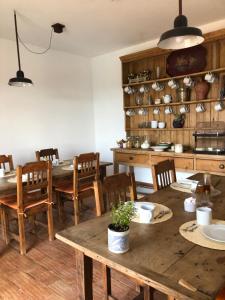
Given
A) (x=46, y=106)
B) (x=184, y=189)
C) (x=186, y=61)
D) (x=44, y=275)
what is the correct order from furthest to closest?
1. (x=46, y=106)
2. (x=186, y=61)
3. (x=44, y=275)
4. (x=184, y=189)

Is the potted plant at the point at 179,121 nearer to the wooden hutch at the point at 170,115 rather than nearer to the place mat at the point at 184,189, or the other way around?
the wooden hutch at the point at 170,115

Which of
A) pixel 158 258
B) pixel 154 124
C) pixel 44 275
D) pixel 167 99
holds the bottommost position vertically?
pixel 44 275

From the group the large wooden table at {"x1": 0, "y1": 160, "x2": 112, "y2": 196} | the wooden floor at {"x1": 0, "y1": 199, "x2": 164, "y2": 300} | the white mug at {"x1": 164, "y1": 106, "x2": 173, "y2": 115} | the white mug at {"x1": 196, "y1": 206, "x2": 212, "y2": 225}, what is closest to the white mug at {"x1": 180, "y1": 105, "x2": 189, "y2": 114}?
the white mug at {"x1": 164, "y1": 106, "x2": 173, "y2": 115}

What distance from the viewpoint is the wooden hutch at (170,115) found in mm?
3225

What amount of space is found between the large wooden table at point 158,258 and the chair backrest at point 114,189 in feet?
0.52

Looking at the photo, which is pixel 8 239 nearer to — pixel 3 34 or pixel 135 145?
pixel 135 145

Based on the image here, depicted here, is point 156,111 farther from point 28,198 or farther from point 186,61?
point 28,198

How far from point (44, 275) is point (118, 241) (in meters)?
1.32

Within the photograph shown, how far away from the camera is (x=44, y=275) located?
2.09 meters

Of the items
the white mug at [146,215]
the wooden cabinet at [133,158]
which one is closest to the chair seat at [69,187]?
the wooden cabinet at [133,158]

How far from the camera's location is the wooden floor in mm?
1859

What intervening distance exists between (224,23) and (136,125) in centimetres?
192

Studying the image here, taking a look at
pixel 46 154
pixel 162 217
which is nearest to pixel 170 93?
pixel 46 154

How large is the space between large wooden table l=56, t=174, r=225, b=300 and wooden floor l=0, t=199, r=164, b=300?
0.69 meters
